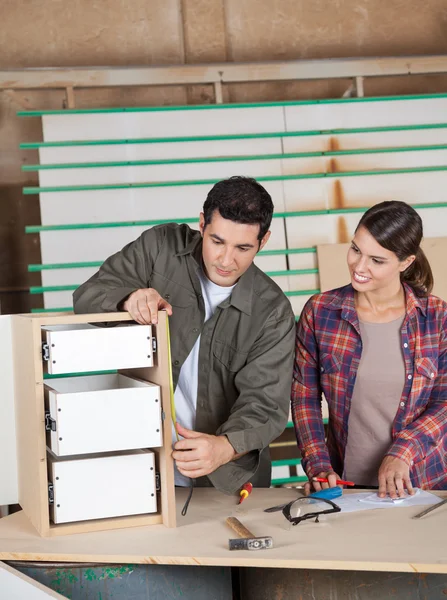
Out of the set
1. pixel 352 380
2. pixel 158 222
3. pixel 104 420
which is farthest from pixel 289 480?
pixel 104 420

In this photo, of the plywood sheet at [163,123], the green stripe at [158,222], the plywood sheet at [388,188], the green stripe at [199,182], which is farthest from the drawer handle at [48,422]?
the plywood sheet at [388,188]

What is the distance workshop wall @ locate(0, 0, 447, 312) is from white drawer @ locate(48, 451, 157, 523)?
258 centimetres

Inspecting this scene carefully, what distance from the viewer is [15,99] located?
13.6 feet

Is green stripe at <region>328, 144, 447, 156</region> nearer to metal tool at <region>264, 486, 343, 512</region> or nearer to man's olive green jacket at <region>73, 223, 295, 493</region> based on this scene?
man's olive green jacket at <region>73, 223, 295, 493</region>

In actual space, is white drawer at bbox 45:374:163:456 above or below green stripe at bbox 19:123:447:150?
below

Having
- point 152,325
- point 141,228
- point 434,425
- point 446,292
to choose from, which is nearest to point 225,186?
point 152,325

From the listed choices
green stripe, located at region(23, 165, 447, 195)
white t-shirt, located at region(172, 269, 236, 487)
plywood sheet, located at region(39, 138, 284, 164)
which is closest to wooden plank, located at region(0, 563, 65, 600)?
white t-shirt, located at region(172, 269, 236, 487)

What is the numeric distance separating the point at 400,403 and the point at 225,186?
773 mm

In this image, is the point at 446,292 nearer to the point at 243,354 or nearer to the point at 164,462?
the point at 243,354

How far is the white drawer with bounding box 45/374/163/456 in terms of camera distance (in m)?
1.78

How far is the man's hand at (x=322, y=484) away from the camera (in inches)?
83.2

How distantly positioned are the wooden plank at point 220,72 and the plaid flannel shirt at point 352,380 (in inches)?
86.1

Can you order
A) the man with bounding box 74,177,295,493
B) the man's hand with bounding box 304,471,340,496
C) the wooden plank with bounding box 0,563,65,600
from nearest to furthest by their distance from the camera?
the wooden plank with bounding box 0,563,65,600, the man with bounding box 74,177,295,493, the man's hand with bounding box 304,471,340,496

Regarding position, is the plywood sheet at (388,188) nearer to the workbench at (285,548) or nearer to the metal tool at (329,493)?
the metal tool at (329,493)
